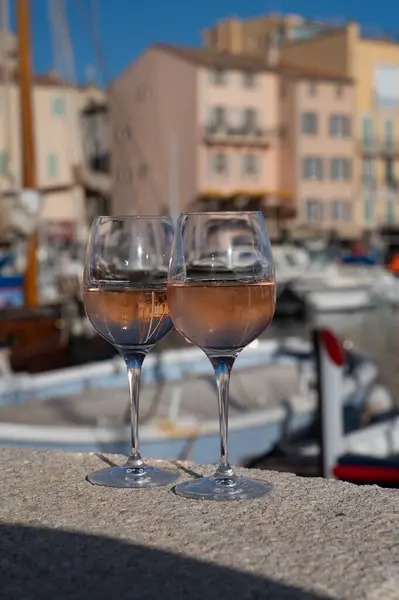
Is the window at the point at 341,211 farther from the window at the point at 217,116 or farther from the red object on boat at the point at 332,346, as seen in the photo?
the red object on boat at the point at 332,346

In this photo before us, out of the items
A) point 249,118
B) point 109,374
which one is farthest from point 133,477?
point 249,118

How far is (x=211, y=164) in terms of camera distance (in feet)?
166

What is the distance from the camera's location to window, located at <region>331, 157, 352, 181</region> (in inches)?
2132

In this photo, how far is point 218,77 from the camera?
4978cm

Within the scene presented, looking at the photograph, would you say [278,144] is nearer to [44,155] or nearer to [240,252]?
[44,155]

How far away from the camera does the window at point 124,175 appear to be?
50219 mm

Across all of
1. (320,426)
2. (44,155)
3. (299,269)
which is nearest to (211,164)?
(44,155)

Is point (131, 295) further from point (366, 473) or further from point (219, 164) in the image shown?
point (219, 164)

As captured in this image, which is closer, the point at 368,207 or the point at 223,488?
the point at 223,488

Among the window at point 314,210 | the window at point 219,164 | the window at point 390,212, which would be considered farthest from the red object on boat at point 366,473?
the window at point 390,212

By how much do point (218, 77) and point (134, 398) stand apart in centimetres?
4906

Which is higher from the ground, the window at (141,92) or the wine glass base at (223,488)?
the window at (141,92)

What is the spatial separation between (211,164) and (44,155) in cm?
815

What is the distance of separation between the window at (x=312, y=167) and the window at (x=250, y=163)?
2.44 m
